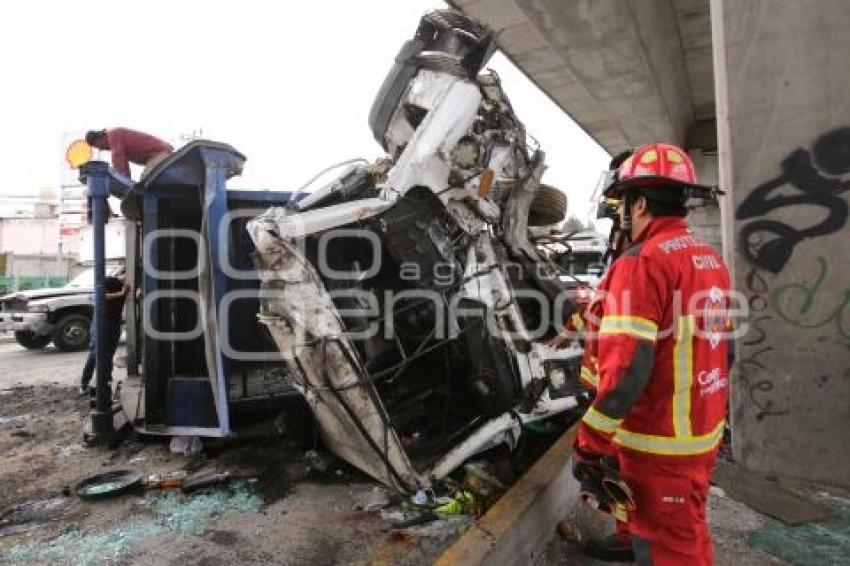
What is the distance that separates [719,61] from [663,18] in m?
5.65

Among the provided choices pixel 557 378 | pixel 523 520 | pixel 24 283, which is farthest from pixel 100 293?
pixel 24 283

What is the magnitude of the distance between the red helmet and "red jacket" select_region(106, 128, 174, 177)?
13.9 feet

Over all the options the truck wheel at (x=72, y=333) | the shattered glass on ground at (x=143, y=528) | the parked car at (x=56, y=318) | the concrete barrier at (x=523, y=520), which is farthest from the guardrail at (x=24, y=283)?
the concrete barrier at (x=523, y=520)

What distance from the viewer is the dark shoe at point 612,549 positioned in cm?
268

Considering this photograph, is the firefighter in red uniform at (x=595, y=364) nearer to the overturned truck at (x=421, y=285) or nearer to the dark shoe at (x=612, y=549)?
the dark shoe at (x=612, y=549)

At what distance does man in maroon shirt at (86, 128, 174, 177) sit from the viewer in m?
5.10

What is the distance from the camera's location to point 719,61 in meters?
4.04

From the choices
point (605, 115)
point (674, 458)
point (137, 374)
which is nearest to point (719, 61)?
point (674, 458)

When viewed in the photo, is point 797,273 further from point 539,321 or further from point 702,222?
point 702,222

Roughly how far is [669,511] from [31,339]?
432 inches

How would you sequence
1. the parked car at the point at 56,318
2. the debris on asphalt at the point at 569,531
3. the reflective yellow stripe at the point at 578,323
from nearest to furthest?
the reflective yellow stripe at the point at 578,323, the debris on asphalt at the point at 569,531, the parked car at the point at 56,318

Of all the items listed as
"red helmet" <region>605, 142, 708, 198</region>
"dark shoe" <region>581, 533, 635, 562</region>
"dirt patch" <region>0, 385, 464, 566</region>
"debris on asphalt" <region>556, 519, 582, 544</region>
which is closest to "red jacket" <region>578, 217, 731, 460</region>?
"red helmet" <region>605, 142, 708, 198</region>

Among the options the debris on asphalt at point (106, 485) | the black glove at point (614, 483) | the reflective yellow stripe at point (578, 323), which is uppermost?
the reflective yellow stripe at point (578, 323)

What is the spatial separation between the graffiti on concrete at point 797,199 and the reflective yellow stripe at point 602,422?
2691 mm
